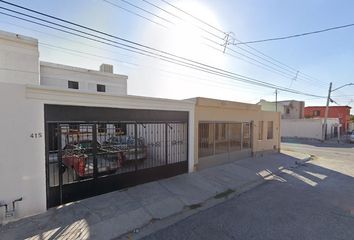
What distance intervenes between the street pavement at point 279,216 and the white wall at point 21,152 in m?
3.03

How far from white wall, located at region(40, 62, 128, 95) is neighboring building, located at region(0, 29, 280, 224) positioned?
26.4 feet

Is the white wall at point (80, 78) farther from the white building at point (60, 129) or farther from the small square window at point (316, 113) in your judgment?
the small square window at point (316, 113)

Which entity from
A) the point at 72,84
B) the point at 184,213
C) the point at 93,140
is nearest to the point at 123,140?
the point at 93,140

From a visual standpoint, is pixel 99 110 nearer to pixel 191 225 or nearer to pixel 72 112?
pixel 72 112

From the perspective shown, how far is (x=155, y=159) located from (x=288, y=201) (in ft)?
15.3

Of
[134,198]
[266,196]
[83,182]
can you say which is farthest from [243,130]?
[83,182]

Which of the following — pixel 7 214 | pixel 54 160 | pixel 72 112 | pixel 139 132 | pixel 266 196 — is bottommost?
pixel 266 196

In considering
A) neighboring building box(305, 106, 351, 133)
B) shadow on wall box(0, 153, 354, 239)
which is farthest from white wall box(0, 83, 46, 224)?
neighboring building box(305, 106, 351, 133)

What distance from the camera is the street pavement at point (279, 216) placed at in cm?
452

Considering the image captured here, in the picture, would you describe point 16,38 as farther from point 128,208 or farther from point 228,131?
point 228,131

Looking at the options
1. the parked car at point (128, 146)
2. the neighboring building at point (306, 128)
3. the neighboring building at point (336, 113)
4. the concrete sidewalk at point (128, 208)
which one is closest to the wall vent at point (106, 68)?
the parked car at point (128, 146)

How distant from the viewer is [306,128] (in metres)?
30.0

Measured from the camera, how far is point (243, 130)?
12.4 metres

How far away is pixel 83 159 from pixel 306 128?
106 ft
